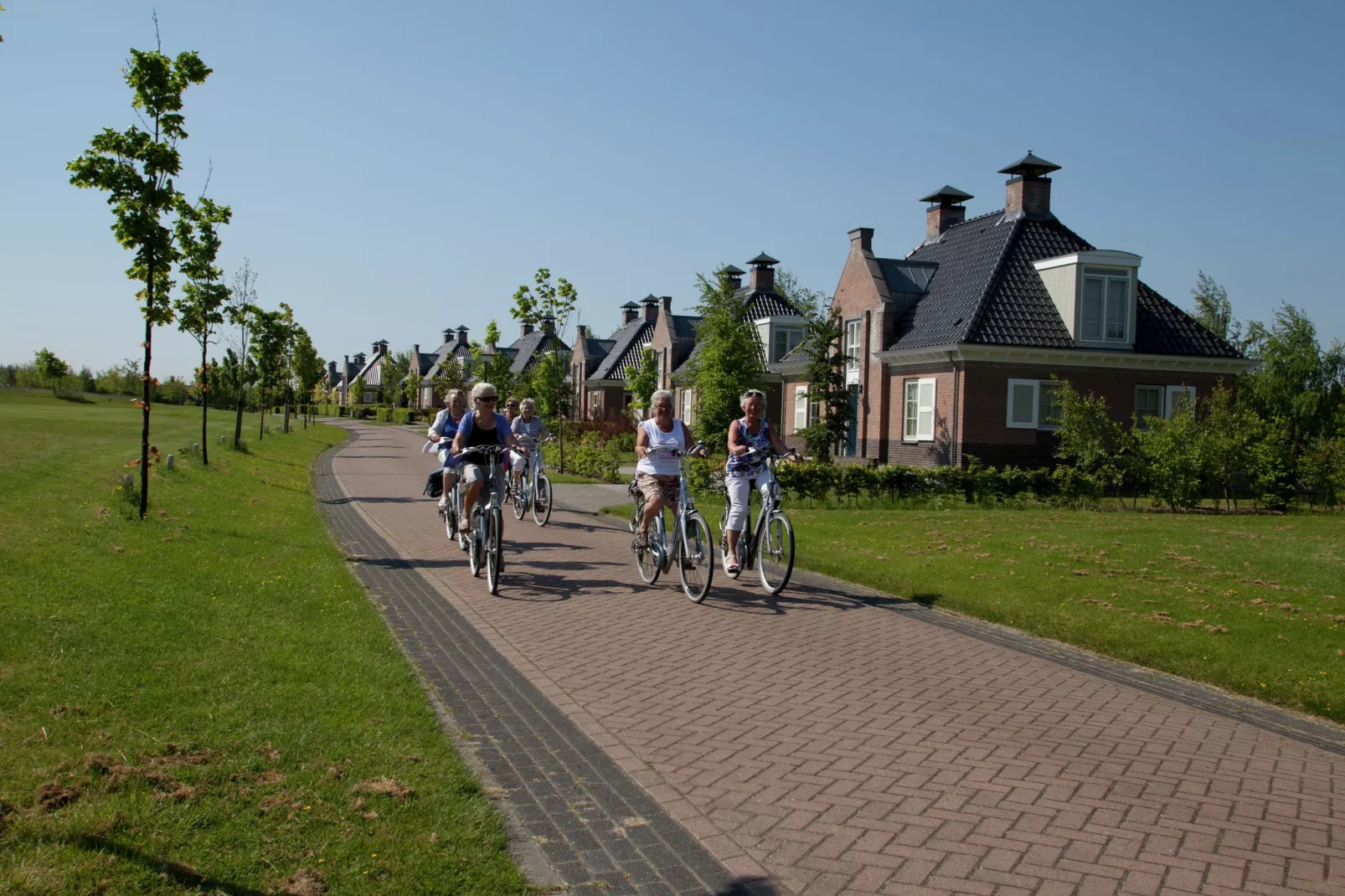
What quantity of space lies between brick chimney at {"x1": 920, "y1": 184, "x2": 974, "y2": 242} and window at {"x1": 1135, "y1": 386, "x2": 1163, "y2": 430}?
9060mm

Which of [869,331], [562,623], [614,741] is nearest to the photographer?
[614,741]

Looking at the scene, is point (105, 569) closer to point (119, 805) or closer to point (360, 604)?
point (360, 604)

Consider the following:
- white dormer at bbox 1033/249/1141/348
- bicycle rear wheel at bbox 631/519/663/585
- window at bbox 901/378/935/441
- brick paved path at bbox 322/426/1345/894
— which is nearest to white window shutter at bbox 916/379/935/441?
window at bbox 901/378/935/441

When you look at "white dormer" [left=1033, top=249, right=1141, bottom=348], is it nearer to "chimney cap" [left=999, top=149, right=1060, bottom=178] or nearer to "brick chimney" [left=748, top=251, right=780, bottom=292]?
"chimney cap" [left=999, top=149, right=1060, bottom=178]

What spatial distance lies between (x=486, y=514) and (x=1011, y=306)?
20.7 metres

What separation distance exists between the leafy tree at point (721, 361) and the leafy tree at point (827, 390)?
2.18 meters

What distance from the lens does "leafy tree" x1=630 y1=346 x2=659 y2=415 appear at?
4903cm

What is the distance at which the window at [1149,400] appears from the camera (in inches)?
1093

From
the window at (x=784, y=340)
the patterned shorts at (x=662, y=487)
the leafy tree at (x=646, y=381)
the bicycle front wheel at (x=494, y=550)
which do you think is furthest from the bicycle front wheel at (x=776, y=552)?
the leafy tree at (x=646, y=381)

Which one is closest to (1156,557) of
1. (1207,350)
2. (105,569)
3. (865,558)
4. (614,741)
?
(865,558)

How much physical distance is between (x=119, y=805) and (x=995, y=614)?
7162mm

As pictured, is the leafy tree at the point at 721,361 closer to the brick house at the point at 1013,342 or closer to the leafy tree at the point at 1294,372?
the brick house at the point at 1013,342

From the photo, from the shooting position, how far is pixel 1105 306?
1075 inches

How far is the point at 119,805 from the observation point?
13.4 ft
